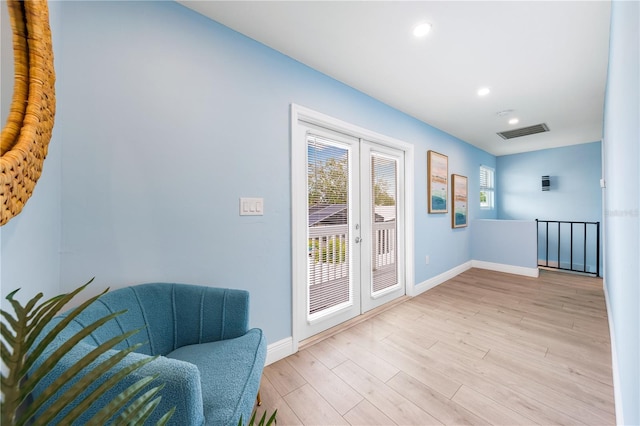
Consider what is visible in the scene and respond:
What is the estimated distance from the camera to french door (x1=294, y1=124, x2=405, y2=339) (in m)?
2.27

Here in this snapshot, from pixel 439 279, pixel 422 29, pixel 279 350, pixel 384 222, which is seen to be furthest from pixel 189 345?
pixel 439 279

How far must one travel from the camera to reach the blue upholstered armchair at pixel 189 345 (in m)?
0.75

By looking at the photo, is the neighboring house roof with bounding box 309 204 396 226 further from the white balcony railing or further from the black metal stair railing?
the black metal stair railing

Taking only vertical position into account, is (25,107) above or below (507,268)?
above

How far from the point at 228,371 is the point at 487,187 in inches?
242

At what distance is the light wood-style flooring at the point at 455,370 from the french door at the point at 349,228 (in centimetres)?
26

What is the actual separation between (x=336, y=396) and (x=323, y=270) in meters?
1.01

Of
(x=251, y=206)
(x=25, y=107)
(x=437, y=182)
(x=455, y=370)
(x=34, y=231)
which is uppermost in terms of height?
(x=437, y=182)

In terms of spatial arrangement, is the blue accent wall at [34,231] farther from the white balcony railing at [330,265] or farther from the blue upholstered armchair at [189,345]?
the white balcony railing at [330,265]

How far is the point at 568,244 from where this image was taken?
16.3 feet

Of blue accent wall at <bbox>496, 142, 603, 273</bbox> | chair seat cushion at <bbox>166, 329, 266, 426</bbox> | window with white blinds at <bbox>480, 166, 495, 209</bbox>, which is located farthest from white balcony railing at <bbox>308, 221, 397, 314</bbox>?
blue accent wall at <bbox>496, 142, 603, 273</bbox>

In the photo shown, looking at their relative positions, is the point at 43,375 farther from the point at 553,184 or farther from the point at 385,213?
the point at 553,184

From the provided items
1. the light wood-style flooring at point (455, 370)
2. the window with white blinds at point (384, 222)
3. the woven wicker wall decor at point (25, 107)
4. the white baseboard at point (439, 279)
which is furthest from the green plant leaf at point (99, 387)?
the white baseboard at point (439, 279)

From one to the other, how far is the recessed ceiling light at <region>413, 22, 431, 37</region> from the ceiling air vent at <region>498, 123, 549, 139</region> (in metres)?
3.10
